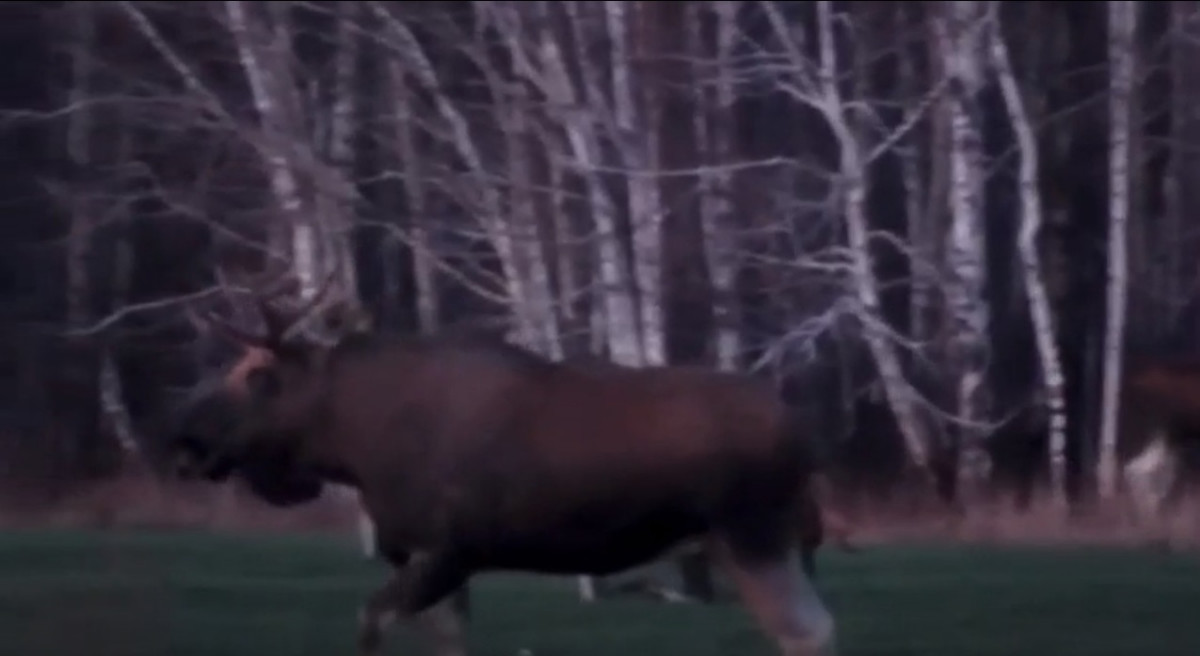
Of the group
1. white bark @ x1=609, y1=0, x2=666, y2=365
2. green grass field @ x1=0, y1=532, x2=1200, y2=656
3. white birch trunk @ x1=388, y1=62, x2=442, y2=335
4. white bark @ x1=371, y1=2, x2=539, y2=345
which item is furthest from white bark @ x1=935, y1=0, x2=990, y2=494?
green grass field @ x1=0, y1=532, x2=1200, y2=656

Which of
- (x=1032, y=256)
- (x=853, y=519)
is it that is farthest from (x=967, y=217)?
(x=853, y=519)

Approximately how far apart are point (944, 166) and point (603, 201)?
593 cm

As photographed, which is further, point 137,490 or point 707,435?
point 137,490

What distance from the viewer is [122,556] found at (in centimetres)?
1226

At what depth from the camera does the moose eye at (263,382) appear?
14.4 m

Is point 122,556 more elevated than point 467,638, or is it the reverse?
point 122,556

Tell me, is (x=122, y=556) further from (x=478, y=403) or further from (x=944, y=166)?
(x=944, y=166)

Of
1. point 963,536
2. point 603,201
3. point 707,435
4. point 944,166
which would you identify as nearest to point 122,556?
point 707,435

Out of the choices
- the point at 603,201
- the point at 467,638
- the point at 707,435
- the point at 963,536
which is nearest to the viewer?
the point at 707,435

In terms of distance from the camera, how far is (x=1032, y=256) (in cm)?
3497

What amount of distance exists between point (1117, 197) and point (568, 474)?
73.8 feet

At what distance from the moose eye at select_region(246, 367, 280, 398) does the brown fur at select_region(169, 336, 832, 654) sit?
26.0 inches

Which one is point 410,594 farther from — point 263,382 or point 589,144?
point 589,144

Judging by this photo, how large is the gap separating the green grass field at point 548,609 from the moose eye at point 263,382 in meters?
0.94
